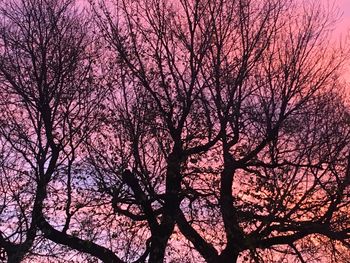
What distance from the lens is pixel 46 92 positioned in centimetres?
1858

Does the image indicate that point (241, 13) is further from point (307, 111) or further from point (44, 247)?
point (44, 247)

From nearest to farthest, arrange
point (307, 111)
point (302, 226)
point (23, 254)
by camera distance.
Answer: point (302, 226) → point (23, 254) → point (307, 111)

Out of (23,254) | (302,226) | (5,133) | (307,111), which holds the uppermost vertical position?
(307,111)

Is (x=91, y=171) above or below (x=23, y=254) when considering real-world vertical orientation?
above

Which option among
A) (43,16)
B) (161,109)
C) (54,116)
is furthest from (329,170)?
(43,16)

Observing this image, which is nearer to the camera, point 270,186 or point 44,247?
point 270,186

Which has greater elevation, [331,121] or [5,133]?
[331,121]

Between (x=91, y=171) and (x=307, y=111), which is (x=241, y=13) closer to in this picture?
(x=307, y=111)

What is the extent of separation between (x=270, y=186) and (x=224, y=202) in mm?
1386

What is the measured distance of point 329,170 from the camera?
17.8 meters

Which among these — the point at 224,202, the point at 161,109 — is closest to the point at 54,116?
the point at 161,109

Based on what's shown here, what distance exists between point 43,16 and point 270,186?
919cm

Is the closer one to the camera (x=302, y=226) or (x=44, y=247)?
(x=302, y=226)

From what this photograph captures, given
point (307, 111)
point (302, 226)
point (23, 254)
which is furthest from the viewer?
point (307, 111)
